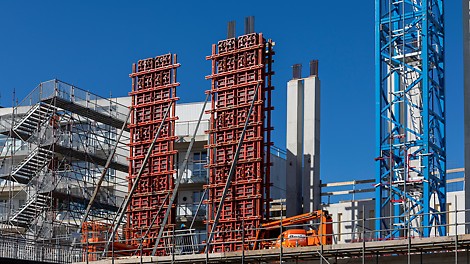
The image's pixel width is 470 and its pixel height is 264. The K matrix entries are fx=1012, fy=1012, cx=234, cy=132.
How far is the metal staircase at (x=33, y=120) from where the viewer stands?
65.2m

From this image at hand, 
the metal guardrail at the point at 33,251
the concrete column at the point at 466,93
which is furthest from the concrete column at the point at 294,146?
the metal guardrail at the point at 33,251

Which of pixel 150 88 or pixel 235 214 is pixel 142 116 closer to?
pixel 150 88

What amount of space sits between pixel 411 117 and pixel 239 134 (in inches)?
395

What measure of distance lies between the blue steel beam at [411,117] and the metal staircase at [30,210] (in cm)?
2136

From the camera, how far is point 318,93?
61.8 meters

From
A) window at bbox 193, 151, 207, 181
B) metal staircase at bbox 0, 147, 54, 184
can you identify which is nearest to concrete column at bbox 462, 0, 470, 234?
window at bbox 193, 151, 207, 181

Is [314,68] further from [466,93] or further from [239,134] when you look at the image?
[466,93]

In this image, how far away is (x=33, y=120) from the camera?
2596 inches

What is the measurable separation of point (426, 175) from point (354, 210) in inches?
318

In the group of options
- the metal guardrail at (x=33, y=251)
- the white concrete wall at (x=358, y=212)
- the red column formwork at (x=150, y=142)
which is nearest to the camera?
the metal guardrail at (x=33, y=251)

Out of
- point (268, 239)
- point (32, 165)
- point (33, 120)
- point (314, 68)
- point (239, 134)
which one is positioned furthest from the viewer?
point (33, 120)

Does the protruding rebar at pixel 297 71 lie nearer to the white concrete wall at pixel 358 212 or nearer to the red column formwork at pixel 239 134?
the red column formwork at pixel 239 134

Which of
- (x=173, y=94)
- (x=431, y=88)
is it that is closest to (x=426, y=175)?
(x=431, y=88)

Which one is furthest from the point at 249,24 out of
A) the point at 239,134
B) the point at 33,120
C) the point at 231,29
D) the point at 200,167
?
the point at 33,120
